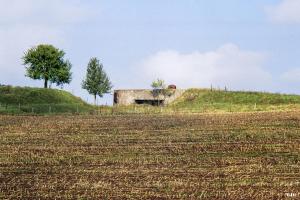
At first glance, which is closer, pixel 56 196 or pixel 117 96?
pixel 56 196

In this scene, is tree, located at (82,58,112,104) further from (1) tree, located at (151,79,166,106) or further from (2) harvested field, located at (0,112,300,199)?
(2) harvested field, located at (0,112,300,199)

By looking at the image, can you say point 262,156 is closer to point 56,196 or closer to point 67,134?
point 56,196

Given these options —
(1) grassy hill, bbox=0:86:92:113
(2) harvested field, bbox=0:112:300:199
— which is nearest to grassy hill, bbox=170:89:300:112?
(1) grassy hill, bbox=0:86:92:113

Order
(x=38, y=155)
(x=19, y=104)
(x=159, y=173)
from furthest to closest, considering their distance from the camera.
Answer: (x=19, y=104)
(x=38, y=155)
(x=159, y=173)

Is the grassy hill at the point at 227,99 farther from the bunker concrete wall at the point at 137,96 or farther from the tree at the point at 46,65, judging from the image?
the tree at the point at 46,65

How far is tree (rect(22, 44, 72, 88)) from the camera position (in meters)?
103

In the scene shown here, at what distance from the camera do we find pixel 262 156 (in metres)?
31.1

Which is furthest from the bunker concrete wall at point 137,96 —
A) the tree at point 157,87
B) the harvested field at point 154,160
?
the harvested field at point 154,160

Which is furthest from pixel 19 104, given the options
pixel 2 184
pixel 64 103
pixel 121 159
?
pixel 2 184

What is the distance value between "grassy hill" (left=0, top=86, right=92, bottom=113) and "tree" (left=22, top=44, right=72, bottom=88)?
1049cm

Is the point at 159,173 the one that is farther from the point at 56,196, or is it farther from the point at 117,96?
the point at 117,96

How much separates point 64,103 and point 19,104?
679cm

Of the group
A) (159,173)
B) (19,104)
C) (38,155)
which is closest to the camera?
(159,173)

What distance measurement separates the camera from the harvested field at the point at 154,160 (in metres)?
22.2
